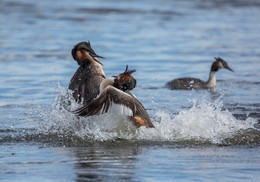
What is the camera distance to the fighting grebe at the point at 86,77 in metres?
9.62

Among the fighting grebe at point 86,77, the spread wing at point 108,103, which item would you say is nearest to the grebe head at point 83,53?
the fighting grebe at point 86,77

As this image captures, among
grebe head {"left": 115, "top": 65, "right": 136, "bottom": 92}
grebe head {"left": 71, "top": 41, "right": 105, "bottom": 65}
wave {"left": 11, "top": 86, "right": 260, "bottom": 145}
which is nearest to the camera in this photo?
grebe head {"left": 115, "top": 65, "right": 136, "bottom": 92}

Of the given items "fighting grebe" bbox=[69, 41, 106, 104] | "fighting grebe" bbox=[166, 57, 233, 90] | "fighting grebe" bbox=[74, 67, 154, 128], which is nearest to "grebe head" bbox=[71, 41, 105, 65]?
"fighting grebe" bbox=[69, 41, 106, 104]

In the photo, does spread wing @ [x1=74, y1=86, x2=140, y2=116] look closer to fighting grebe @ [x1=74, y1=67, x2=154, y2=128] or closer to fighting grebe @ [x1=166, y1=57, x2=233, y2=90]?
fighting grebe @ [x1=74, y1=67, x2=154, y2=128]

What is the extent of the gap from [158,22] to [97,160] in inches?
842

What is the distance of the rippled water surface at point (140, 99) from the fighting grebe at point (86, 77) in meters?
0.23

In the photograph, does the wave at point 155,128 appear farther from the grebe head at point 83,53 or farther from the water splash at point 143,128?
the grebe head at point 83,53

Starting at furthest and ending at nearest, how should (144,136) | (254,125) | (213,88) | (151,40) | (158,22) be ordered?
(158,22)
(151,40)
(213,88)
(254,125)
(144,136)

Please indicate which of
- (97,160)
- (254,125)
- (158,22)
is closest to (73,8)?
(158,22)

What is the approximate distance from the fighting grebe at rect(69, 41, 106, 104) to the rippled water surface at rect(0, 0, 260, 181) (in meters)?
0.23

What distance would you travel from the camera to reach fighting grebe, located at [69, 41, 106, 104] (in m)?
9.62

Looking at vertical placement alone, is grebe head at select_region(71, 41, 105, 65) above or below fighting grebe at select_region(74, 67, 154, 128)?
above

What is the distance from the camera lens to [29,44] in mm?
21266

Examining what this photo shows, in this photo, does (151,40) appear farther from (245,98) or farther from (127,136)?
(127,136)
